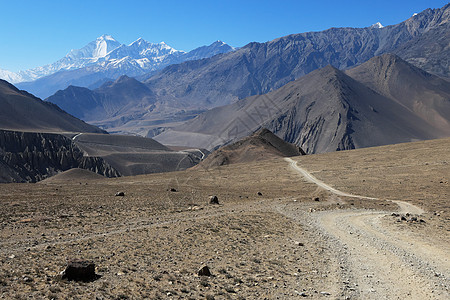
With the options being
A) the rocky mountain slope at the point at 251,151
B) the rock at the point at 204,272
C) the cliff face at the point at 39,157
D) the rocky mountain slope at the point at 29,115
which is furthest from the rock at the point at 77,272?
the rocky mountain slope at the point at 29,115

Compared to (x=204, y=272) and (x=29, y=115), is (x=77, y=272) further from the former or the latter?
(x=29, y=115)

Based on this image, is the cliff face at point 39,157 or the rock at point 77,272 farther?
the cliff face at point 39,157

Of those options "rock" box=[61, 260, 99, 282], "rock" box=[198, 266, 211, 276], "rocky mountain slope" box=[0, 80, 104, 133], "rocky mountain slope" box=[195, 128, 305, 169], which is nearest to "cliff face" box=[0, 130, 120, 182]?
"rocky mountain slope" box=[0, 80, 104, 133]

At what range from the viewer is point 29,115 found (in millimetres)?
157375

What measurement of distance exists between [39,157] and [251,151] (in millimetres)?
60936

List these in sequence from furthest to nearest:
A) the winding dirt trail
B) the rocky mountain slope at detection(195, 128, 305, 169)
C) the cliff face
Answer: the cliff face → the rocky mountain slope at detection(195, 128, 305, 169) → the winding dirt trail

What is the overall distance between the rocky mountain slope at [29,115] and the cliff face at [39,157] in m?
29.0

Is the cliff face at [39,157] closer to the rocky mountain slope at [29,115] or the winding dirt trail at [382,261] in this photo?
the rocky mountain slope at [29,115]

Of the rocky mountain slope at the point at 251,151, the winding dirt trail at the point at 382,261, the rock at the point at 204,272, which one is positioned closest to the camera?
the winding dirt trail at the point at 382,261

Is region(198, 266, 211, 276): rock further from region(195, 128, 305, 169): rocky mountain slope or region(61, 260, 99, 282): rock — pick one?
region(195, 128, 305, 169): rocky mountain slope

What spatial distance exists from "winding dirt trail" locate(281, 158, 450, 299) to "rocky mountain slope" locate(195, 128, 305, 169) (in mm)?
56625

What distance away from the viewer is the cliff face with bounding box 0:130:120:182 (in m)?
95.3

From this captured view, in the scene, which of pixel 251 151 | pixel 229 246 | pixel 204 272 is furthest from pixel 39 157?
pixel 204 272

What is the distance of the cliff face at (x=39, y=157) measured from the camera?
95262mm
